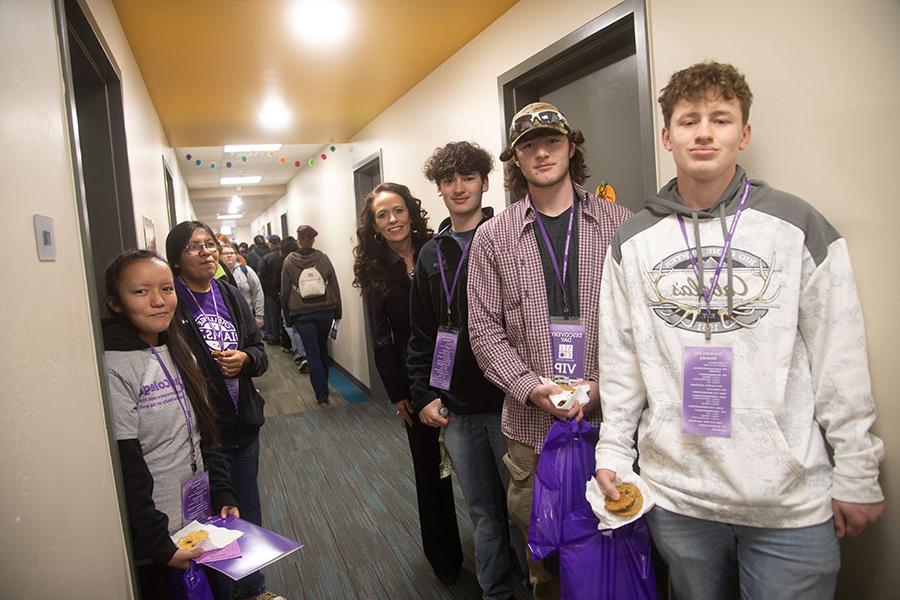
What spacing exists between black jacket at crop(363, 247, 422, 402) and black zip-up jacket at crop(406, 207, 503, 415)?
0.22 meters

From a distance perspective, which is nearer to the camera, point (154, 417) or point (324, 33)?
point (154, 417)

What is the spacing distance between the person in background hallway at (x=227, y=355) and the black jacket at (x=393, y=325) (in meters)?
0.45

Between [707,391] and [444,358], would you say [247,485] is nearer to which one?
[444,358]

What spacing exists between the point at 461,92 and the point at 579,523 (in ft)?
8.43

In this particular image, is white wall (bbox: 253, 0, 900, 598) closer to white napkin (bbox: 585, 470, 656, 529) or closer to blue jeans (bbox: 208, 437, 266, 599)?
white napkin (bbox: 585, 470, 656, 529)

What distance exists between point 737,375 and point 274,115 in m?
4.17

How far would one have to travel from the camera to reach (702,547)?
1.16m

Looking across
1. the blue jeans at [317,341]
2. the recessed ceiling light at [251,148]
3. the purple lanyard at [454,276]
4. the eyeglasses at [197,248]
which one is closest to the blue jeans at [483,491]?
the purple lanyard at [454,276]

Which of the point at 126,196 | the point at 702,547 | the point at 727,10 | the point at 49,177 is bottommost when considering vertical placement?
the point at 702,547

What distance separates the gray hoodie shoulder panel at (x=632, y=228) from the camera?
1.23m

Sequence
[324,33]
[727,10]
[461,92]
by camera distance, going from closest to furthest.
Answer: [727,10] → [324,33] → [461,92]

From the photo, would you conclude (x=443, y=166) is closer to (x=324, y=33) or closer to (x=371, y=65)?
(x=324, y=33)

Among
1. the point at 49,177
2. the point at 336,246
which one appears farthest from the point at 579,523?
the point at 336,246

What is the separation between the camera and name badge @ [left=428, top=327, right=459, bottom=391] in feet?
5.71
